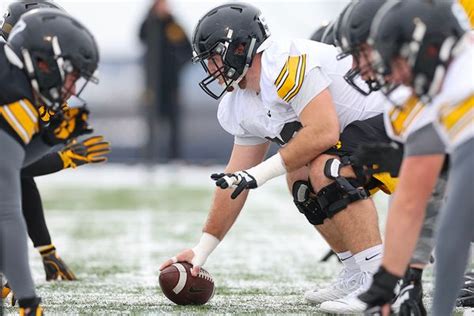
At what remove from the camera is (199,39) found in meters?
4.35

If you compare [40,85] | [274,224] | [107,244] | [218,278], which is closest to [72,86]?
[40,85]

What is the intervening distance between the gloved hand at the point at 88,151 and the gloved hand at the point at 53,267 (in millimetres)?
693

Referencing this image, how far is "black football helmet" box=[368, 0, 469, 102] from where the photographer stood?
9.98 ft

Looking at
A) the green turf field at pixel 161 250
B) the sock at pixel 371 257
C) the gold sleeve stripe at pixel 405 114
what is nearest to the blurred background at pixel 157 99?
the green turf field at pixel 161 250

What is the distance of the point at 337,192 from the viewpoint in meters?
4.09

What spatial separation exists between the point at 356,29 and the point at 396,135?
0.46 metres

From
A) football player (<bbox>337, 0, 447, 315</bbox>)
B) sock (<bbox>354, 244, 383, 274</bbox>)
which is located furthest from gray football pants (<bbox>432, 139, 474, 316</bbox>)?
sock (<bbox>354, 244, 383, 274</bbox>)

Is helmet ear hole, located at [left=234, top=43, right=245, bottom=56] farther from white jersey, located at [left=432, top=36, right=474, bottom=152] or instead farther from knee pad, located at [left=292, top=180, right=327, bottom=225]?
white jersey, located at [left=432, top=36, right=474, bottom=152]

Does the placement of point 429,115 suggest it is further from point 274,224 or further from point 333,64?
point 274,224

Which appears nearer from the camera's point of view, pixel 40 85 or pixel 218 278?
pixel 40 85

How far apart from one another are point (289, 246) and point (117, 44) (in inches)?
471

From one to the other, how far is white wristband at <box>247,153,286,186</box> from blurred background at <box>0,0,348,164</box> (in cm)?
751

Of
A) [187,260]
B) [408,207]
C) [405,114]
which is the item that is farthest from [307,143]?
[408,207]

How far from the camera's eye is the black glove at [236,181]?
3.85m
